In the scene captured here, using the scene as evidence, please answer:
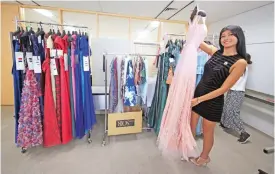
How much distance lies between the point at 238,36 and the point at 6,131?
11.1 ft

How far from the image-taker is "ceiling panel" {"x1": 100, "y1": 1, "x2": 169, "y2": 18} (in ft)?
9.84

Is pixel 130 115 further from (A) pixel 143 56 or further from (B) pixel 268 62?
(B) pixel 268 62

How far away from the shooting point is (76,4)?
129 inches

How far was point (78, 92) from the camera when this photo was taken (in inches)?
81.9

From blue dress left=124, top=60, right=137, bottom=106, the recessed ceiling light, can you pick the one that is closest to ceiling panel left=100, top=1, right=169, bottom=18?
the recessed ceiling light

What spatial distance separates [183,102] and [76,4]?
9.66 feet

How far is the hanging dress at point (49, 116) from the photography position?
6.23ft

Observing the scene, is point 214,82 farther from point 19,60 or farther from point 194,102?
point 19,60

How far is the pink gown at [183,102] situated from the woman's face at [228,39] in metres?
0.18

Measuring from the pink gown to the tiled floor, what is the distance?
351 mm

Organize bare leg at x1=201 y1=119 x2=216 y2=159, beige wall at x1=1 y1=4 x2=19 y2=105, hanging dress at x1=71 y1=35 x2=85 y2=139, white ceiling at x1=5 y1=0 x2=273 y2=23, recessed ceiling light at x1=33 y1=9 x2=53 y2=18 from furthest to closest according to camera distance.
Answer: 1. recessed ceiling light at x1=33 y1=9 x2=53 y2=18
2. beige wall at x1=1 y1=4 x2=19 y2=105
3. white ceiling at x1=5 y1=0 x2=273 y2=23
4. hanging dress at x1=71 y1=35 x2=85 y2=139
5. bare leg at x1=201 y1=119 x2=216 y2=159

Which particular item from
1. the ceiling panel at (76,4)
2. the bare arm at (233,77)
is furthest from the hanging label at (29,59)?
the bare arm at (233,77)

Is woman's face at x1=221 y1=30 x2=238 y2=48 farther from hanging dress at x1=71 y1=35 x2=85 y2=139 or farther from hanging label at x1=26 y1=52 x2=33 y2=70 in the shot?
hanging label at x1=26 y1=52 x2=33 y2=70

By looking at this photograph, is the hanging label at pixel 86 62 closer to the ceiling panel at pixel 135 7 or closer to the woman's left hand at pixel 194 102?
the woman's left hand at pixel 194 102
